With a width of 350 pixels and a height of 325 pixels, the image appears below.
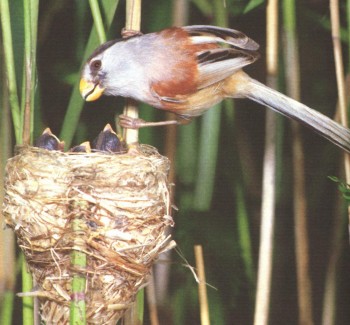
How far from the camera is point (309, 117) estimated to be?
1.33 m

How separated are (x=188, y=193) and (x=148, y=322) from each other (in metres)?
0.35

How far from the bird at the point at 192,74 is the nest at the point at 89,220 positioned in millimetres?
171

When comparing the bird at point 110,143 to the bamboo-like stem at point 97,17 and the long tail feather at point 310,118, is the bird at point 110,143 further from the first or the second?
the long tail feather at point 310,118

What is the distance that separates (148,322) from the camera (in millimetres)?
1765

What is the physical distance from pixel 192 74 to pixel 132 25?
18 cm

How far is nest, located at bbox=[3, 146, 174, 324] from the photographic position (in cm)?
115

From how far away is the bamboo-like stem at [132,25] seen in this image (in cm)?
121

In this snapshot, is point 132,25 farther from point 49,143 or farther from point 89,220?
point 89,220

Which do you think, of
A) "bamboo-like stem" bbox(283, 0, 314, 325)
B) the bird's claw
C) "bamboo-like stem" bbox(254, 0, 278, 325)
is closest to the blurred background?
"bamboo-like stem" bbox(283, 0, 314, 325)

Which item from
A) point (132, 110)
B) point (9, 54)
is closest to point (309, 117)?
point (132, 110)

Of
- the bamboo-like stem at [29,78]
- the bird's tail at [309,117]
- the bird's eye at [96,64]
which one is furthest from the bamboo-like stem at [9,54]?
the bird's tail at [309,117]

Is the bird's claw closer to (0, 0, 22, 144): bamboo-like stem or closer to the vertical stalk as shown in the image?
the vertical stalk

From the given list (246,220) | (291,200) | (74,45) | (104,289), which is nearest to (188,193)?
(246,220)

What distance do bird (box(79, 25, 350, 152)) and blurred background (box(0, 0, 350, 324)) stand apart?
22cm
